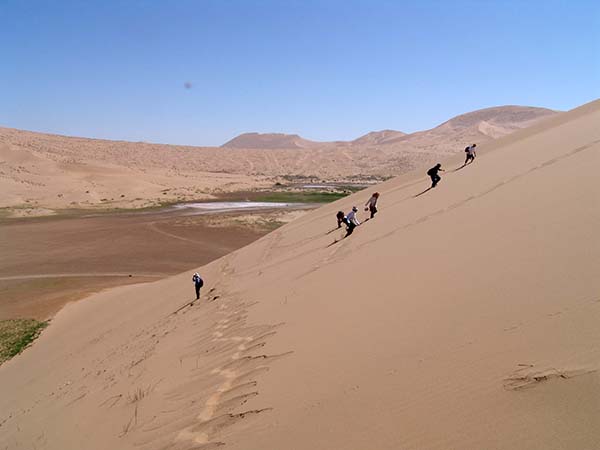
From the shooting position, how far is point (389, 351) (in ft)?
12.6

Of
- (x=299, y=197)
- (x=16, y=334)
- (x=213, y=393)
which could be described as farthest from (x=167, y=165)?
(x=213, y=393)

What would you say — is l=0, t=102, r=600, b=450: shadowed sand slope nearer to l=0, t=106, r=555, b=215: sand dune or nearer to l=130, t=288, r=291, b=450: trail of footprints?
l=130, t=288, r=291, b=450: trail of footprints

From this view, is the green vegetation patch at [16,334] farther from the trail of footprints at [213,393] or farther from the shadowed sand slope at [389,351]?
the trail of footprints at [213,393]

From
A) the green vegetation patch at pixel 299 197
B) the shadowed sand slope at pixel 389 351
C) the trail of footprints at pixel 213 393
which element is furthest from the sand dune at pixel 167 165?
the trail of footprints at pixel 213 393

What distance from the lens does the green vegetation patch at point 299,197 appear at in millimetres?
48000

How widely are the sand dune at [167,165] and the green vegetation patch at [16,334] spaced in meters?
31.1

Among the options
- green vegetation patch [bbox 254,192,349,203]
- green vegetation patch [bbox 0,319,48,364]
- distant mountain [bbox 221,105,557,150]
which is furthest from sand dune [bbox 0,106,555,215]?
green vegetation patch [bbox 0,319,48,364]

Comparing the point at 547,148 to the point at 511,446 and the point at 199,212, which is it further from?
the point at 199,212

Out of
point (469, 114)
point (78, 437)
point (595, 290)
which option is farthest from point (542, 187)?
point (469, 114)

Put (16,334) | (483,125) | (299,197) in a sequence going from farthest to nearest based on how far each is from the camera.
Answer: (483,125) → (299,197) → (16,334)

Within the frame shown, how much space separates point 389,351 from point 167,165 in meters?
105

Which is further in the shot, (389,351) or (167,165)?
(167,165)

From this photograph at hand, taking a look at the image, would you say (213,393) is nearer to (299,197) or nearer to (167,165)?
(299,197)

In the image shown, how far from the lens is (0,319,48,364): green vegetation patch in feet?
36.9
